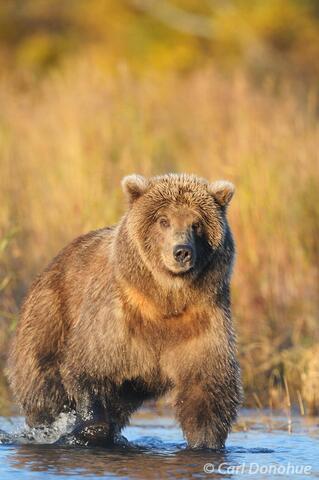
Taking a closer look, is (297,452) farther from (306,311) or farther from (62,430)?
(306,311)

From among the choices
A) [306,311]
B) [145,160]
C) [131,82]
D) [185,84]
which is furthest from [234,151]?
[185,84]

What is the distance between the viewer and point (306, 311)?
9.48 m

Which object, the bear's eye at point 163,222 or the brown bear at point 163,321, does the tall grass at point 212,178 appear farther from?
the bear's eye at point 163,222

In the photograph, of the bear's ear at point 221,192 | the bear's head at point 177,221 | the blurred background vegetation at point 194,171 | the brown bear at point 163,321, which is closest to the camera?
the bear's head at point 177,221

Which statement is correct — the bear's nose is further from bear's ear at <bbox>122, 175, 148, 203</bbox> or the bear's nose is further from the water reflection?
the water reflection

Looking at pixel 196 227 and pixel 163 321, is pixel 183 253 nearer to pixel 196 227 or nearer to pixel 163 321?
pixel 196 227

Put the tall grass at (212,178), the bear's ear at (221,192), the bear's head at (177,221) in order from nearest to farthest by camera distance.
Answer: the bear's head at (177,221) → the bear's ear at (221,192) → the tall grass at (212,178)

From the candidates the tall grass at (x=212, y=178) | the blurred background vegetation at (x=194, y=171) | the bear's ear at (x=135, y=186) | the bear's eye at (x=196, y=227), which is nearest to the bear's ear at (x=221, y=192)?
the bear's eye at (x=196, y=227)

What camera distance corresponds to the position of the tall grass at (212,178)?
934 cm

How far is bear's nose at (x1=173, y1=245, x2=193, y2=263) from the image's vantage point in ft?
19.4

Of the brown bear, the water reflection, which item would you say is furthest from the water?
the brown bear

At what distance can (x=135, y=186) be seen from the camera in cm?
638

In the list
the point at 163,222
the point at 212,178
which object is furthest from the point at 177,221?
the point at 212,178

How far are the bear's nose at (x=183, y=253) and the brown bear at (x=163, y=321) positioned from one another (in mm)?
48
